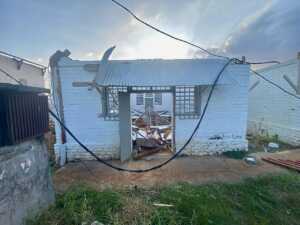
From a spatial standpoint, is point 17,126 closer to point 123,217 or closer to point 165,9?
point 123,217

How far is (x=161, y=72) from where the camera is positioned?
5.43m

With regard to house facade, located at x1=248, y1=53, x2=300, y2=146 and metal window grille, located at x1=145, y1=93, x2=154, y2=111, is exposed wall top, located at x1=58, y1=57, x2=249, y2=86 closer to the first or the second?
house facade, located at x1=248, y1=53, x2=300, y2=146

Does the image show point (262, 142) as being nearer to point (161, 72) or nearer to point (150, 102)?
point (161, 72)

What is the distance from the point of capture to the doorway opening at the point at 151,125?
634 cm

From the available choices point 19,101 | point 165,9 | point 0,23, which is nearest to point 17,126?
point 19,101

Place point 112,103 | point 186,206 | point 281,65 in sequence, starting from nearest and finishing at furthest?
point 186,206, point 112,103, point 281,65

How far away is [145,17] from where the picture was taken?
4.52 m

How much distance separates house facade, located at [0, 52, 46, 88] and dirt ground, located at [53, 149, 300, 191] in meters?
6.76

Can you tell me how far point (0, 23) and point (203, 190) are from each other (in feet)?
26.9

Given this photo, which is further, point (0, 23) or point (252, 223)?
point (0, 23)

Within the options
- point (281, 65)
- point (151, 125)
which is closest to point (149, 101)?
point (151, 125)

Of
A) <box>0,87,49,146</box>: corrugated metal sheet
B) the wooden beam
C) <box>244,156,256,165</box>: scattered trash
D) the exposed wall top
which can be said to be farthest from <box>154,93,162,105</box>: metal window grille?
<box>0,87,49,146</box>: corrugated metal sheet

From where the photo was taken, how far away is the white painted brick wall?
18.2 feet

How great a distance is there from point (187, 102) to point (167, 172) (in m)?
2.59
